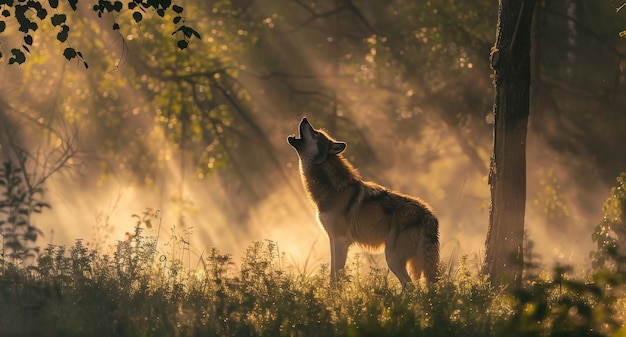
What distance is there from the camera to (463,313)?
330 inches

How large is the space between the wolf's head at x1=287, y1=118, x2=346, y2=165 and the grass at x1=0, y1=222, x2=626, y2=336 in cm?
255

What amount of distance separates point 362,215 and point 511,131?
1.98 m

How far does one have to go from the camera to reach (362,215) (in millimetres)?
11906

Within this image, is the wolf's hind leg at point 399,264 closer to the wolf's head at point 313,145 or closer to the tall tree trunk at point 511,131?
the tall tree trunk at point 511,131

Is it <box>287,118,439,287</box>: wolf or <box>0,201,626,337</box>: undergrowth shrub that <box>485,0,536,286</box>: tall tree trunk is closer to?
<box>287,118,439,287</box>: wolf

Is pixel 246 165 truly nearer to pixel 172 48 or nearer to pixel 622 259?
pixel 172 48

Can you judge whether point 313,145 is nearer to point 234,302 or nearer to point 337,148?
point 337,148

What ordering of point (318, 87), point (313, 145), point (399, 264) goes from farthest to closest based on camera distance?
point (318, 87), point (313, 145), point (399, 264)

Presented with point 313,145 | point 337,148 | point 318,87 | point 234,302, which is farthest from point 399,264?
point 318,87

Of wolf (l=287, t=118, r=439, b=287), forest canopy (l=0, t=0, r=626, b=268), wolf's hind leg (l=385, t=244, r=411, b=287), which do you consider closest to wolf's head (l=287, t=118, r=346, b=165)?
wolf (l=287, t=118, r=439, b=287)

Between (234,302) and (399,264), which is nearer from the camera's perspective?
(234,302)

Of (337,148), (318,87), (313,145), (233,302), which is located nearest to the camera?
(233,302)

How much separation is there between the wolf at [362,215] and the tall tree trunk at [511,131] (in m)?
0.79

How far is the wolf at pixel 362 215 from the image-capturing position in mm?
11469
